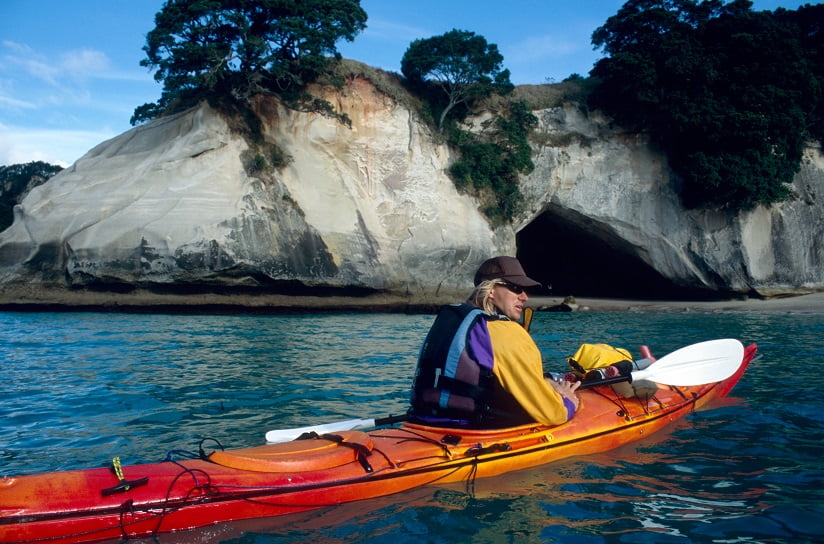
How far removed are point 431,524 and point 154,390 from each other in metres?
4.54

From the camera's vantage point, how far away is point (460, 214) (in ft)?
76.9

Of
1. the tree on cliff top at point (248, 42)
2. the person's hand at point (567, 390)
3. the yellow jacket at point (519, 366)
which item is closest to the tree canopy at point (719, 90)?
the tree on cliff top at point (248, 42)

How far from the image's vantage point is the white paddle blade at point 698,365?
19.6 ft

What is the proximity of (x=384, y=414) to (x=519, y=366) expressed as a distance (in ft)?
8.07

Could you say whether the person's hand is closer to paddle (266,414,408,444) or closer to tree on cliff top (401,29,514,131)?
paddle (266,414,408,444)

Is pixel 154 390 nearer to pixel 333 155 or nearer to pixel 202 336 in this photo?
pixel 202 336

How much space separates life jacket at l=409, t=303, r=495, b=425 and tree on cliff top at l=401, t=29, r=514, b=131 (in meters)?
20.7

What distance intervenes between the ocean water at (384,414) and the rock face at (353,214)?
6.86 metres

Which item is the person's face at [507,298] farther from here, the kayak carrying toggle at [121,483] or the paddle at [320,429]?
the kayak carrying toggle at [121,483]

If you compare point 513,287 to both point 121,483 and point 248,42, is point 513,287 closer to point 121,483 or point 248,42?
point 121,483

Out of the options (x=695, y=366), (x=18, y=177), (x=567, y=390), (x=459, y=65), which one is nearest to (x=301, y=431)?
(x=567, y=390)

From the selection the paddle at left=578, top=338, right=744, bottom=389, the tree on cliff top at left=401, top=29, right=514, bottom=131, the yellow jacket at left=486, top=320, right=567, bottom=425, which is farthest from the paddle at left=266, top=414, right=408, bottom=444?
the tree on cliff top at left=401, top=29, right=514, bottom=131

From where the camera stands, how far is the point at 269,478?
3.74m

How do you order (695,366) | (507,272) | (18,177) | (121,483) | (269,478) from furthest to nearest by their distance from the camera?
(18,177) < (695,366) < (507,272) < (269,478) < (121,483)
